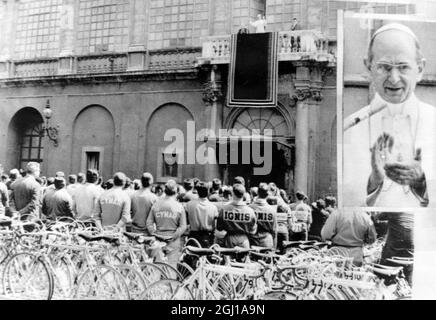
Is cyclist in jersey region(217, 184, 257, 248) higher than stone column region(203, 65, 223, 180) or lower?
lower

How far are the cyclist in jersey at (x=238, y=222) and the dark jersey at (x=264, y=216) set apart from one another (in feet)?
0.52

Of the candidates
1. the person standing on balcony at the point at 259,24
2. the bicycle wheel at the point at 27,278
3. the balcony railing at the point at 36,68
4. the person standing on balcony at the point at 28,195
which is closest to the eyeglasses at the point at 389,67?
the person standing on balcony at the point at 259,24

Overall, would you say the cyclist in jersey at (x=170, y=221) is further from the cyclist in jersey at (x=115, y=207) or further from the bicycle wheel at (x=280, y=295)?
the bicycle wheel at (x=280, y=295)

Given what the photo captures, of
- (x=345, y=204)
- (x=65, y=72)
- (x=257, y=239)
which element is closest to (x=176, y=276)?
(x=257, y=239)

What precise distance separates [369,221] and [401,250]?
100cm

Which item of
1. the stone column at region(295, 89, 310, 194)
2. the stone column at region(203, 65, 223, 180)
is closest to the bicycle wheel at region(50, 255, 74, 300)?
the stone column at region(203, 65, 223, 180)

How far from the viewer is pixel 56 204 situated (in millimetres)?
9438

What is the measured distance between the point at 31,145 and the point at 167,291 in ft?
39.9

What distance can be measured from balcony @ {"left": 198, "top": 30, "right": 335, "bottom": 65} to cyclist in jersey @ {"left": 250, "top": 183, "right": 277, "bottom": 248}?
6.41 meters

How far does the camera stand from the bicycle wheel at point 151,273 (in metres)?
6.46

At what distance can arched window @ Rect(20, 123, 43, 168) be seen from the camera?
54.5ft

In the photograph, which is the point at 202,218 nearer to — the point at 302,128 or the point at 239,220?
the point at 239,220

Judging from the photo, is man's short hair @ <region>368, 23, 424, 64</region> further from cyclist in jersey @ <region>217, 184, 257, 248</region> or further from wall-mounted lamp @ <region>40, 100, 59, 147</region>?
wall-mounted lamp @ <region>40, 100, 59, 147</region>

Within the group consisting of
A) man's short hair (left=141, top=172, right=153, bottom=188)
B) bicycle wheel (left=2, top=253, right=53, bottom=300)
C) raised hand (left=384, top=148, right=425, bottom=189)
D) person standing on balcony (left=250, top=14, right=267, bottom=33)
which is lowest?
bicycle wheel (left=2, top=253, right=53, bottom=300)
